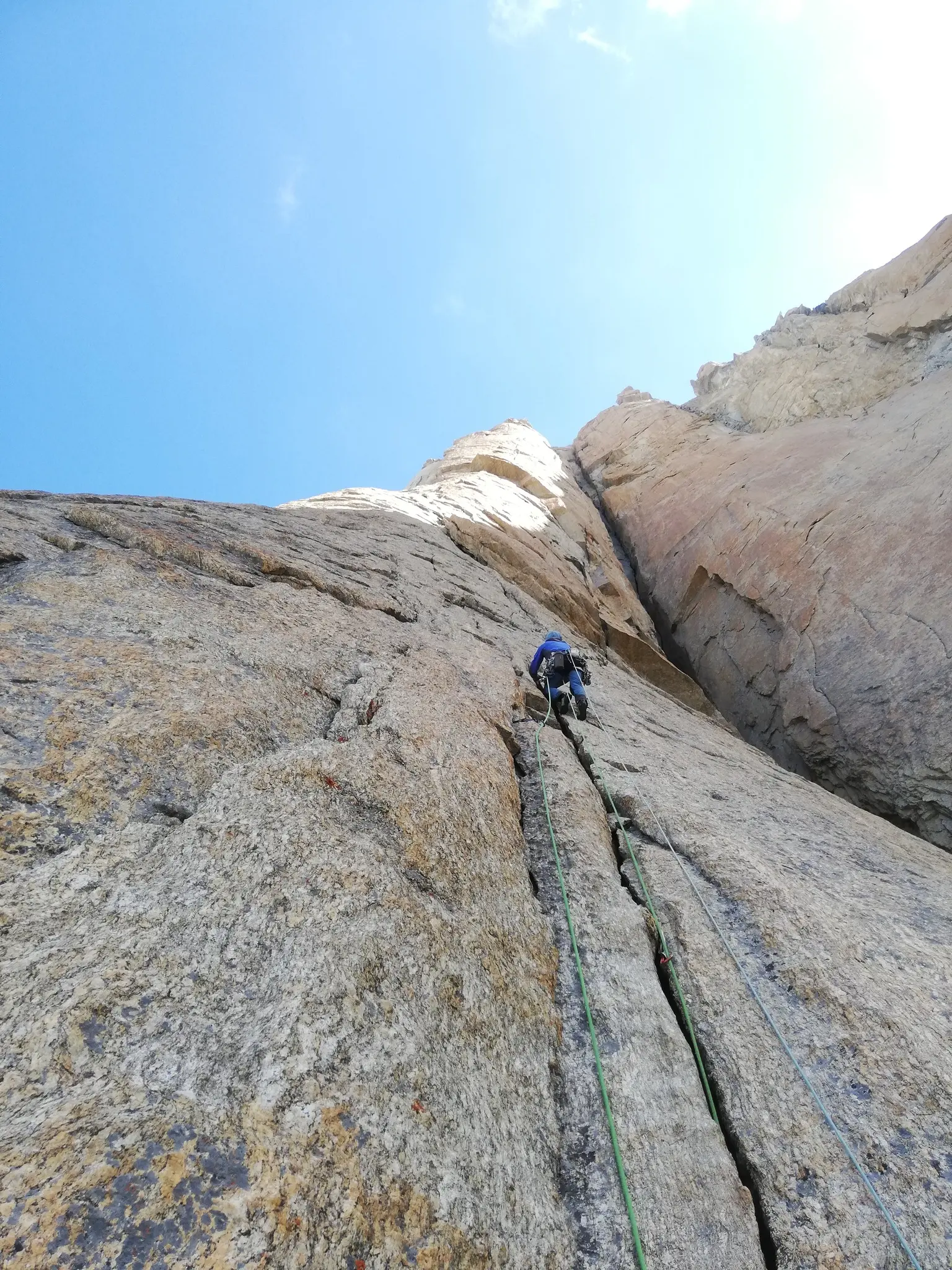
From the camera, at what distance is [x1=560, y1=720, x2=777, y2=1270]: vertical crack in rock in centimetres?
331

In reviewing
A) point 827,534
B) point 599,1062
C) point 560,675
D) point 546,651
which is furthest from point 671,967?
point 827,534

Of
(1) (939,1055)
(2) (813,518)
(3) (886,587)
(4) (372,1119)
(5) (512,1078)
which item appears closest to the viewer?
(4) (372,1119)

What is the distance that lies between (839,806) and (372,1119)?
7.86 metres

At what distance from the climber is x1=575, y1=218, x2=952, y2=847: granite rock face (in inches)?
225

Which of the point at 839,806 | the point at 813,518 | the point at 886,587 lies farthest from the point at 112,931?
the point at 813,518

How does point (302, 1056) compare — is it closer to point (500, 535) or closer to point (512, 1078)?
point (512, 1078)

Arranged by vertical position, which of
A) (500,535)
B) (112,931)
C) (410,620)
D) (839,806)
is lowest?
(839,806)

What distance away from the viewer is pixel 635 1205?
3232 mm

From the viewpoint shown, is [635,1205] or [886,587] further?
[886,587]

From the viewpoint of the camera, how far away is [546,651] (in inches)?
376

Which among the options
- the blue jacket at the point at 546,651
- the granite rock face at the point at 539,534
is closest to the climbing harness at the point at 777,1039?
the blue jacket at the point at 546,651

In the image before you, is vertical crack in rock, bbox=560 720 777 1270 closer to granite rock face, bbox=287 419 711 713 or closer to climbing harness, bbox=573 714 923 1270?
climbing harness, bbox=573 714 923 1270

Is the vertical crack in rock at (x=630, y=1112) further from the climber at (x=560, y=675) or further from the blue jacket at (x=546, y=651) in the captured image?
the blue jacket at (x=546, y=651)

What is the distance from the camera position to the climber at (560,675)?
8.61m
